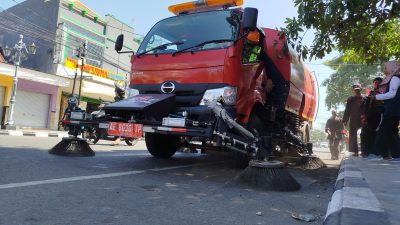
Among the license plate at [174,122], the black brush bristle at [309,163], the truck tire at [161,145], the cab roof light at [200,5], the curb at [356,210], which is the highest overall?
the cab roof light at [200,5]

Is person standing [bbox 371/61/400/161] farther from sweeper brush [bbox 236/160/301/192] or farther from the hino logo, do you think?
the hino logo

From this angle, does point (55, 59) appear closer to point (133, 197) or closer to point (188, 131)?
point (188, 131)

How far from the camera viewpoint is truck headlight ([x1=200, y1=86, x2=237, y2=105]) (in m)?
5.14

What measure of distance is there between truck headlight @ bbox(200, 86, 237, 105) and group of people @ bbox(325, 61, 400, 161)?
8.93 feet

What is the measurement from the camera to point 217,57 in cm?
529

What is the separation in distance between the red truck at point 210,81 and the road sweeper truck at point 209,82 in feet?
0.04

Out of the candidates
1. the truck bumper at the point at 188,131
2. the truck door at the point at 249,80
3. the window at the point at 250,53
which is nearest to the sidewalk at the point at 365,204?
the truck bumper at the point at 188,131

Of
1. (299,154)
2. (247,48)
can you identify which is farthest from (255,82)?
(299,154)

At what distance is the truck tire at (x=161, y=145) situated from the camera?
7094mm

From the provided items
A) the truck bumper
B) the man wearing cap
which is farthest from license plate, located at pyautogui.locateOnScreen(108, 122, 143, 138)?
the man wearing cap

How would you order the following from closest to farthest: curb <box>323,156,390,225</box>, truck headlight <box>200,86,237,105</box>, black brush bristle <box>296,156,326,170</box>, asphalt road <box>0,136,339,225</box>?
1. curb <box>323,156,390,225</box>
2. asphalt road <box>0,136,339,225</box>
3. truck headlight <box>200,86,237,105</box>
4. black brush bristle <box>296,156,326,170</box>

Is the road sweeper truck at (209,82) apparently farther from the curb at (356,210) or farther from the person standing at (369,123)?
the curb at (356,210)

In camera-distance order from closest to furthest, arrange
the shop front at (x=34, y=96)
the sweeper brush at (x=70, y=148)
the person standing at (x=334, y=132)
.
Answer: the sweeper brush at (x=70, y=148)
the person standing at (x=334, y=132)
the shop front at (x=34, y=96)

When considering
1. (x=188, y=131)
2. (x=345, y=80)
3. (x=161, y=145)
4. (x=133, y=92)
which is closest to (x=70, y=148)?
(x=133, y=92)
